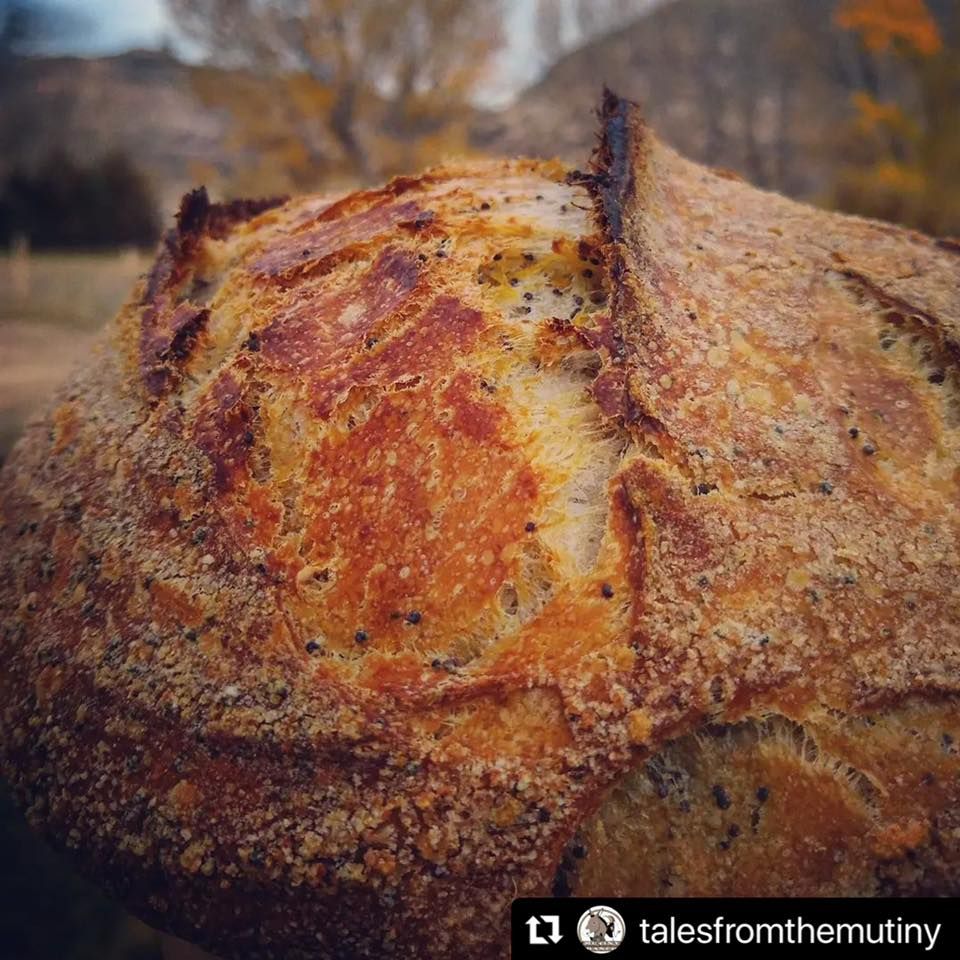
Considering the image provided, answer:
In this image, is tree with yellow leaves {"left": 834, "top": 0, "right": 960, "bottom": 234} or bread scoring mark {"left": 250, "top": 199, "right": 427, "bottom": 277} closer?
bread scoring mark {"left": 250, "top": 199, "right": 427, "bottom": 277}

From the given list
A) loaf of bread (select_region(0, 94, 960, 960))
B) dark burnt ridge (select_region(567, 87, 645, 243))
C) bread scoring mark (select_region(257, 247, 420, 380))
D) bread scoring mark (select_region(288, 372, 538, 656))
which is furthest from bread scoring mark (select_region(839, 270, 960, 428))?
bread scoring mark (select_region(257, 247, 420, 380))

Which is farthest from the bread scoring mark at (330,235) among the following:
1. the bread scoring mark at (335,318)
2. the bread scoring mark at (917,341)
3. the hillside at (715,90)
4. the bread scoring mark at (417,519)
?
the hillside at (715,90)

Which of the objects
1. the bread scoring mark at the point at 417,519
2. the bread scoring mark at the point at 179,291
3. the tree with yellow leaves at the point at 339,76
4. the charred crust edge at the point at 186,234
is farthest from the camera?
the tree with yellow leaves at the point at 339,76

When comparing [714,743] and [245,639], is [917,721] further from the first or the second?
[245,639]

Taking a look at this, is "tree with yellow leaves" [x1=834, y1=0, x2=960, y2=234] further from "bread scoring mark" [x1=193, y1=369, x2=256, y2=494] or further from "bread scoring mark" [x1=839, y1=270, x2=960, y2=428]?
"bread scoring mark" [x1=193, y1=369, x2=256, y2=494]

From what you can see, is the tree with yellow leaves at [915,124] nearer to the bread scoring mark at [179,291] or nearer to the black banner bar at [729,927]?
the bread scoring mark at [179,291]

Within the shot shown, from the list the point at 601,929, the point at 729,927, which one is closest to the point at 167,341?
the point at 601,929
